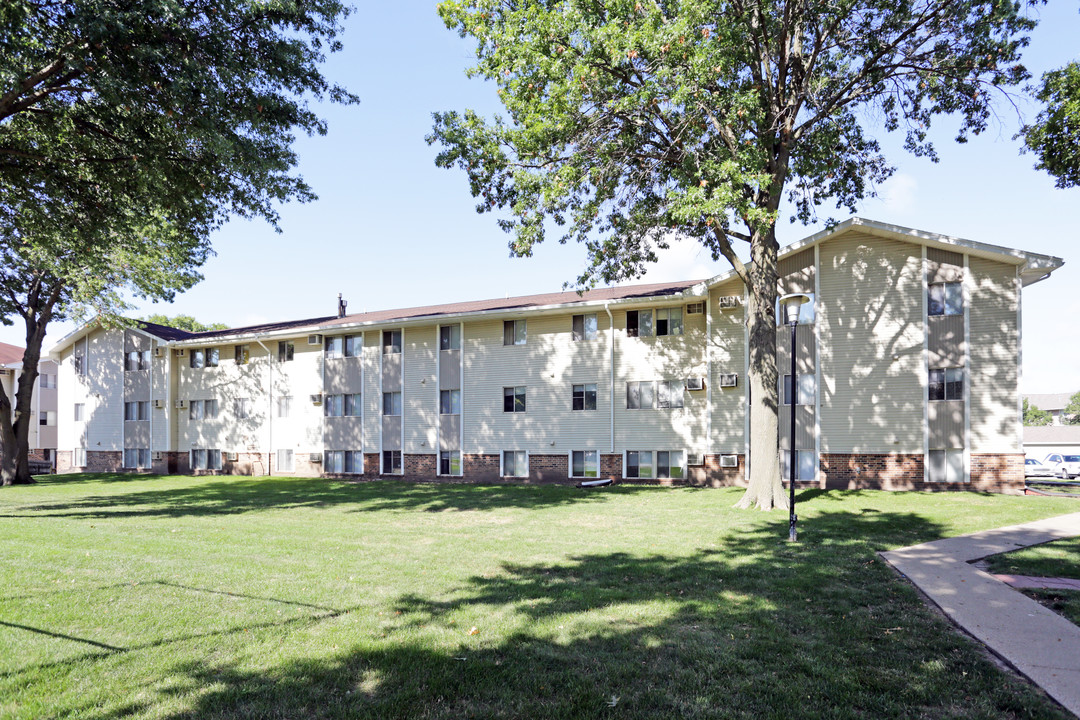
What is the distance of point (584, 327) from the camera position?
2378 cm

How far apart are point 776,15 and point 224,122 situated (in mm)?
12166

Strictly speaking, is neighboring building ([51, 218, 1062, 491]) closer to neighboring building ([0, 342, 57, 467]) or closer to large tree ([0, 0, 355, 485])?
large tree ([0, 0, 355, 485])

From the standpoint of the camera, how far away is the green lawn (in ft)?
13.6

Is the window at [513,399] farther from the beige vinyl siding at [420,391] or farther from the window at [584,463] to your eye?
the beige vinyl siding at [420,391]

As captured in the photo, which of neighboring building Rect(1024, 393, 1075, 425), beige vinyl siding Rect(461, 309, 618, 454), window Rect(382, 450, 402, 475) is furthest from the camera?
neighboring building Rect(1024, 393, 1075, 425)

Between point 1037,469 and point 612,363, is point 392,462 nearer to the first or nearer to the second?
point 612,363

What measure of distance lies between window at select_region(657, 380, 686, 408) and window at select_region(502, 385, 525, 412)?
5589 mm

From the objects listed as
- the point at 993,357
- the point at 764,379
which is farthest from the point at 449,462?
the point at 993,357

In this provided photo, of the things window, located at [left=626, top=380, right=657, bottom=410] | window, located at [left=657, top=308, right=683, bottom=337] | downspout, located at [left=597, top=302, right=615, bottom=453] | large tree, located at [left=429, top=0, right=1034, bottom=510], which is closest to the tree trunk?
large tree, located at [left=429, top=0, right=1034, bottom=510]

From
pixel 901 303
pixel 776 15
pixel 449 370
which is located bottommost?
pixel 449 370

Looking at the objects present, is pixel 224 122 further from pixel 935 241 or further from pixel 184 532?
pixel 935 241

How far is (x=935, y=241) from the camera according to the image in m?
18.5

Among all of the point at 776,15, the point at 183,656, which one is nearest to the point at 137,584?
the point at 183,656

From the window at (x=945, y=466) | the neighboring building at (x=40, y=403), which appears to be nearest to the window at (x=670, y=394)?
the window at (x=945, y=466)
